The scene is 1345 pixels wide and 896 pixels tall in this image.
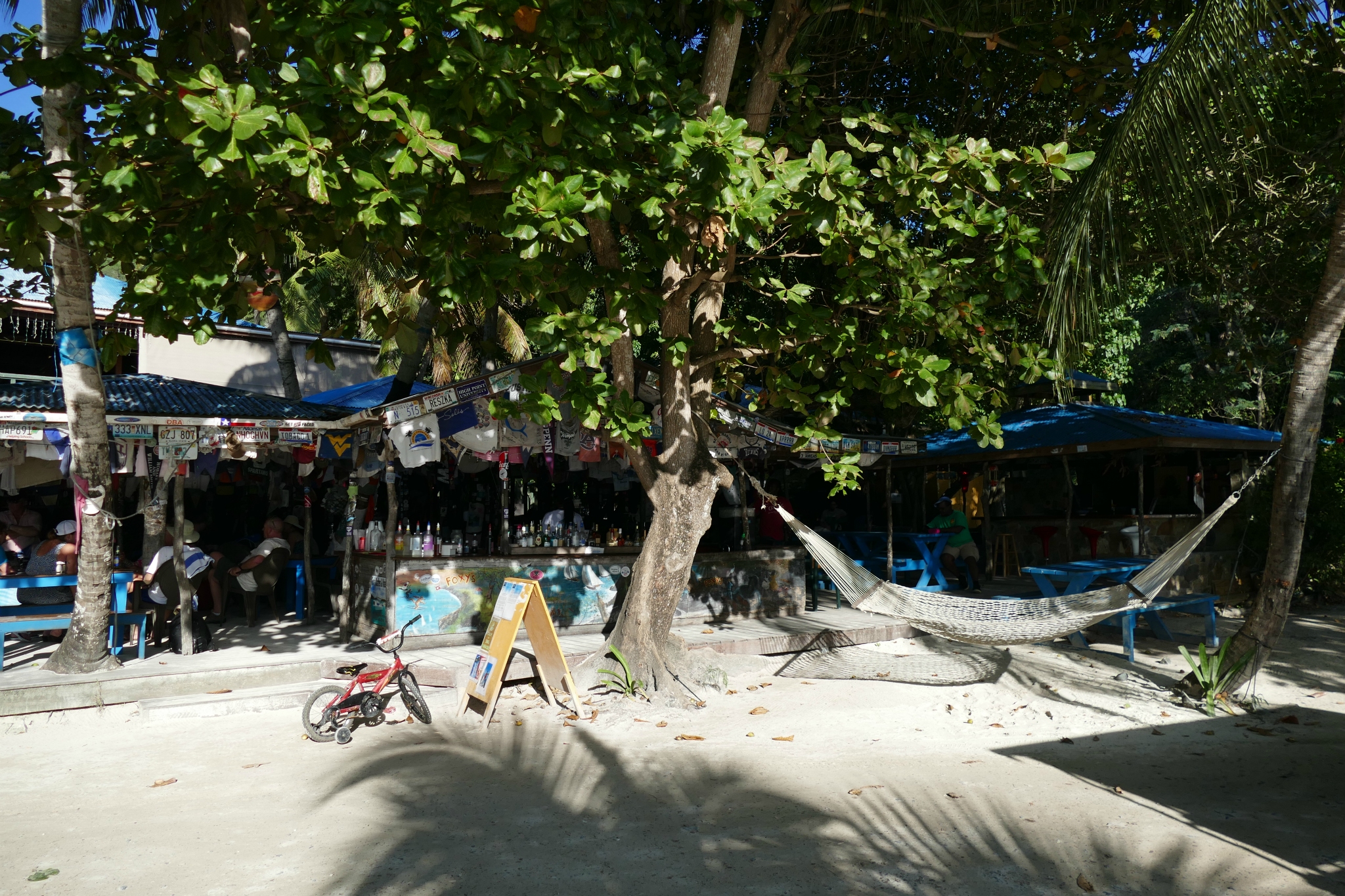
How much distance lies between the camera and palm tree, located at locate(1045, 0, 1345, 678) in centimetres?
566

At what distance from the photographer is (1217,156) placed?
5898mm

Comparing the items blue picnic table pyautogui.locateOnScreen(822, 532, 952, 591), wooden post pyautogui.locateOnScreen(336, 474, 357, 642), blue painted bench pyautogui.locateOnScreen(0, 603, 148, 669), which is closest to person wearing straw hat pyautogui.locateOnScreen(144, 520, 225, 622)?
blue painted bench pyautogui.locateOnScreen(0, 603, 148, 669)

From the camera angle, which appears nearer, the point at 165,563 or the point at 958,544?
the point at 165,563

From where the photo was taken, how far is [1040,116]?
977 cm

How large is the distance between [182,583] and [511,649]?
138 inches

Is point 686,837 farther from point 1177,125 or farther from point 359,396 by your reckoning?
point 359,396

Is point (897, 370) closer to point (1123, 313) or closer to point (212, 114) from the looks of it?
point (212, 114)

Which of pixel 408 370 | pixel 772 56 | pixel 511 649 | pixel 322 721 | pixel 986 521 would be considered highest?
pixel 772 56

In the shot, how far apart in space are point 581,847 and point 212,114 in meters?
3.48

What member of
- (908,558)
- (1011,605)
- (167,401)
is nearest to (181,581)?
(167,401)

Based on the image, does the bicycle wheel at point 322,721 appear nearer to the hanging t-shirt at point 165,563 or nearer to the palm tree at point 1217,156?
the hanging t-shirt at point 165,563

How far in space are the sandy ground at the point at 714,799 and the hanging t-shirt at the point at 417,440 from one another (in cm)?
195

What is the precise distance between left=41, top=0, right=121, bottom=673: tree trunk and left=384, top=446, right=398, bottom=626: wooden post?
2.04m

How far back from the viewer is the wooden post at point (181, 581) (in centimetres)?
787
